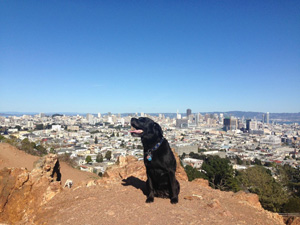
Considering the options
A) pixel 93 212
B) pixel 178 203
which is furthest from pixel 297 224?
pixel 93 212

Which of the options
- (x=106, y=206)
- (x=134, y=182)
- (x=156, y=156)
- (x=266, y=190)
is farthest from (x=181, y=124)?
(x=106, y=206)

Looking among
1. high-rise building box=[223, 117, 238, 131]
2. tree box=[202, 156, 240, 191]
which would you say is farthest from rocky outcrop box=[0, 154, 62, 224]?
high-rise building box=[223, 117, 238, 131]

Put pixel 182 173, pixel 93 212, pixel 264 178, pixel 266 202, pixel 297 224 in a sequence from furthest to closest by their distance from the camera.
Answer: pixel 264 178 → pixel 266 202 → pixel 182 173 → pixel 297 224 → pixel 93 212

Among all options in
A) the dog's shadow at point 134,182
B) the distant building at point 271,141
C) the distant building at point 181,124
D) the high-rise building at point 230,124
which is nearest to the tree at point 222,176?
the dog's shadow at point 134,182

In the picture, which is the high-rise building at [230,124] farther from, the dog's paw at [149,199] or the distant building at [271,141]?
the dog's paw at [149,199]

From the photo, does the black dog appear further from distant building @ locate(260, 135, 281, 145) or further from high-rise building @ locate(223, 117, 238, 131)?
high-rise building @ locate(223, 117, 238, 131)

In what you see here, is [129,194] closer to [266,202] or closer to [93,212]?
[93,212]
